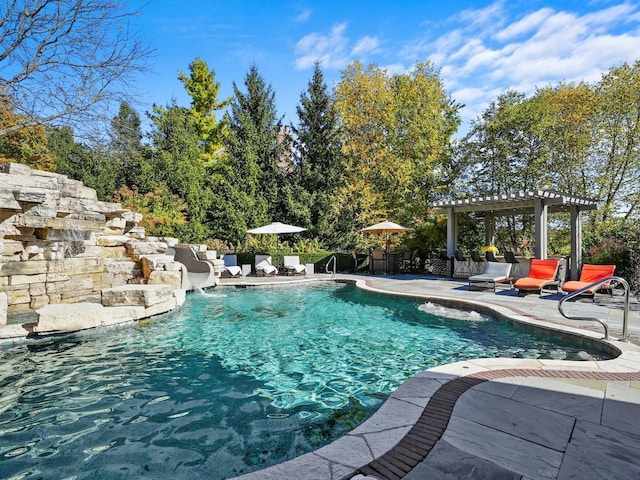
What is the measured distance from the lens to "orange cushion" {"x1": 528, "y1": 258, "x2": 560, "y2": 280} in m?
8.73

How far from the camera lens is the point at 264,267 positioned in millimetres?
13352

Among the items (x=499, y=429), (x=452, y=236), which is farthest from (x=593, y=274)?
(x=499, y=429)

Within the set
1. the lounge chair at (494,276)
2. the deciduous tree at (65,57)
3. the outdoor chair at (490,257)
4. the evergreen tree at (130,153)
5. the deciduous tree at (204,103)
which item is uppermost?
the deciduous tree at (204,103)

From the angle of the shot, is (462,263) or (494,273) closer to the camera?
(494,273)

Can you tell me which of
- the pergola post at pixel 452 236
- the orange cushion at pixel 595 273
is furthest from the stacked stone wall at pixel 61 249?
the orange cushion at pixel 595 273

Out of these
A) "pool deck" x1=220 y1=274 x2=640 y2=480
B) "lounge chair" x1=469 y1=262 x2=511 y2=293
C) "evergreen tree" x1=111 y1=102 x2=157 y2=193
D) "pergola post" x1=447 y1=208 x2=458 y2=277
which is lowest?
"pool deck" x1=220 y1=274 x2=640 y2=480

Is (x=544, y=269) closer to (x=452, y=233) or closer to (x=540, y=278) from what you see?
(x=540, y=278)

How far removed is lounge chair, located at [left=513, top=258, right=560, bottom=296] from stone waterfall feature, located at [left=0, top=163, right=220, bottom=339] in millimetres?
7868

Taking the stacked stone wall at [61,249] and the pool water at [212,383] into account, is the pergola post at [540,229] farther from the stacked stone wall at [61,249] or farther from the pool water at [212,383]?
the stacked stone wall at [61,249]

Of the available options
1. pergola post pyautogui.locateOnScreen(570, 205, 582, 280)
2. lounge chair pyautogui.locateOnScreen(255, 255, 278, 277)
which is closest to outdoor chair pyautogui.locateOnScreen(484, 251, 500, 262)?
pergola post pyautogui.locateOnScreen(570, 205, 582, 280)

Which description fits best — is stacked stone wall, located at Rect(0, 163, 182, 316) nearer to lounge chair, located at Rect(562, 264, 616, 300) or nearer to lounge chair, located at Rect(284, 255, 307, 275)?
lounge chair, located at Rect(284, 255, 307, 275)

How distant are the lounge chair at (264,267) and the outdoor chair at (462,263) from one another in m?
6.44

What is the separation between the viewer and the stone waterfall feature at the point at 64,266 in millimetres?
5648

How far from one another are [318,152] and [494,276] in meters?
12.1
